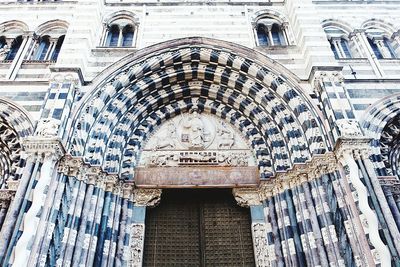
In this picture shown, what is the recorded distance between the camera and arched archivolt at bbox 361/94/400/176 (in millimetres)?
8320

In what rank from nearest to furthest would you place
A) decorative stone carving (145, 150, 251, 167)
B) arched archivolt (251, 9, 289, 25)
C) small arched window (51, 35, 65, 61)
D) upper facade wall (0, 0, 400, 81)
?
decorative stone carving (145, 150, 251, 167)
upper facade wall (0, 0, 400, 81)
small arched window (51, 35, 65, 61)
arched archivolt (251, 9, 289, 25)

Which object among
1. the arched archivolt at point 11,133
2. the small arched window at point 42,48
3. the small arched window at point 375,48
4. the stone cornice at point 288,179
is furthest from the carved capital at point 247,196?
the small arched window at point 42,48

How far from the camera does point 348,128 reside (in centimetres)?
754

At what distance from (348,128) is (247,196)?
2743mm

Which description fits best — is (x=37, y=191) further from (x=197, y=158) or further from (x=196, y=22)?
(x=196, y=22)

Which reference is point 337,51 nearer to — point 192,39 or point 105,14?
point 192,39

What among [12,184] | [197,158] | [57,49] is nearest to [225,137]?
[197,158]

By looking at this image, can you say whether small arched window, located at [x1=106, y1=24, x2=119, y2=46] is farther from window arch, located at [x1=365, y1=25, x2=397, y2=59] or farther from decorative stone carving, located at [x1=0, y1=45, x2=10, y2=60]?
window arch, located at [x1=365, y1=25, x2=397, y2=59]

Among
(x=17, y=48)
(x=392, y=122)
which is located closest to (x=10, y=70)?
(x=17, y=48)

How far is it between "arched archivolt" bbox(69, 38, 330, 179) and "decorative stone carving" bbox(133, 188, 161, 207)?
487 millimetres

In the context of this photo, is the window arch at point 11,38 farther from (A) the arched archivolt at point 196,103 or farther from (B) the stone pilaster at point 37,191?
(B) the stone pilaster at point 37,191

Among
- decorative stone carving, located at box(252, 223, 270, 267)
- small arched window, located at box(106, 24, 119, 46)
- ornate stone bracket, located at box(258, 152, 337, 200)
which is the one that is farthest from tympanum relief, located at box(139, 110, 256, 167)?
small arched window, located at box(106, 24, 119, 46)

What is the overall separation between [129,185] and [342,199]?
4633 millimetres

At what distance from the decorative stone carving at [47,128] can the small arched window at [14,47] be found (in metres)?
3.83
